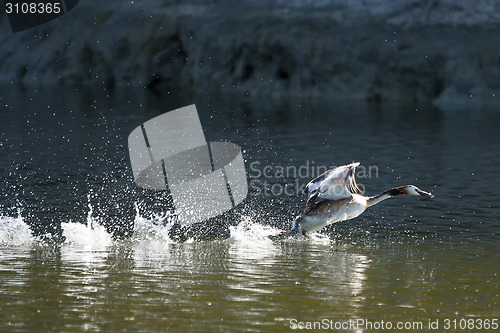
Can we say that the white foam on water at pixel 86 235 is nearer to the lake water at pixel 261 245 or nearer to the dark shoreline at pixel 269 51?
the lake water at pixel 261 245

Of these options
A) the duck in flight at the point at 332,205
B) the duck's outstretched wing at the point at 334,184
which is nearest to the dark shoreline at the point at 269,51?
the duck in flight at the point at 332,205

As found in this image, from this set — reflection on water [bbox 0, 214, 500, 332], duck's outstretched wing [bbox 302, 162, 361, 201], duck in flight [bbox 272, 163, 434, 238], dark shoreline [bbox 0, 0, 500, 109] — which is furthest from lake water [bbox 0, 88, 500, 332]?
dark shoreline [bbox 0, 0, 500, 109]

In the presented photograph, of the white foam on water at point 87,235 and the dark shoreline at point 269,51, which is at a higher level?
the dark shoreline at point 269,51

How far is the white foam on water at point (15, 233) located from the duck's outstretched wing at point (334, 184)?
3.98 metres

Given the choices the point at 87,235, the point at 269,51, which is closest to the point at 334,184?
the point at 87,235

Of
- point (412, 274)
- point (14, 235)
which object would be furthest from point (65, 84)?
point (412, 274)

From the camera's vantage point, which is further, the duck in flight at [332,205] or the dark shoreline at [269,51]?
the dark shoreline at [269,51]

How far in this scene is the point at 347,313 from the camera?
8.38 metres

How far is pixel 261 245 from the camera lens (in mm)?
11500

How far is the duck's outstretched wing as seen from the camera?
11.1 meters

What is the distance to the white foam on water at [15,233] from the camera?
1140cm

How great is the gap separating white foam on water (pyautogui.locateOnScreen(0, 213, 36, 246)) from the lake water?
28mm

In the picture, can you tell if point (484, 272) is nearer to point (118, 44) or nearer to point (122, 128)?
point (122, 128)

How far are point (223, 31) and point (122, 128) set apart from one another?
10139mm
